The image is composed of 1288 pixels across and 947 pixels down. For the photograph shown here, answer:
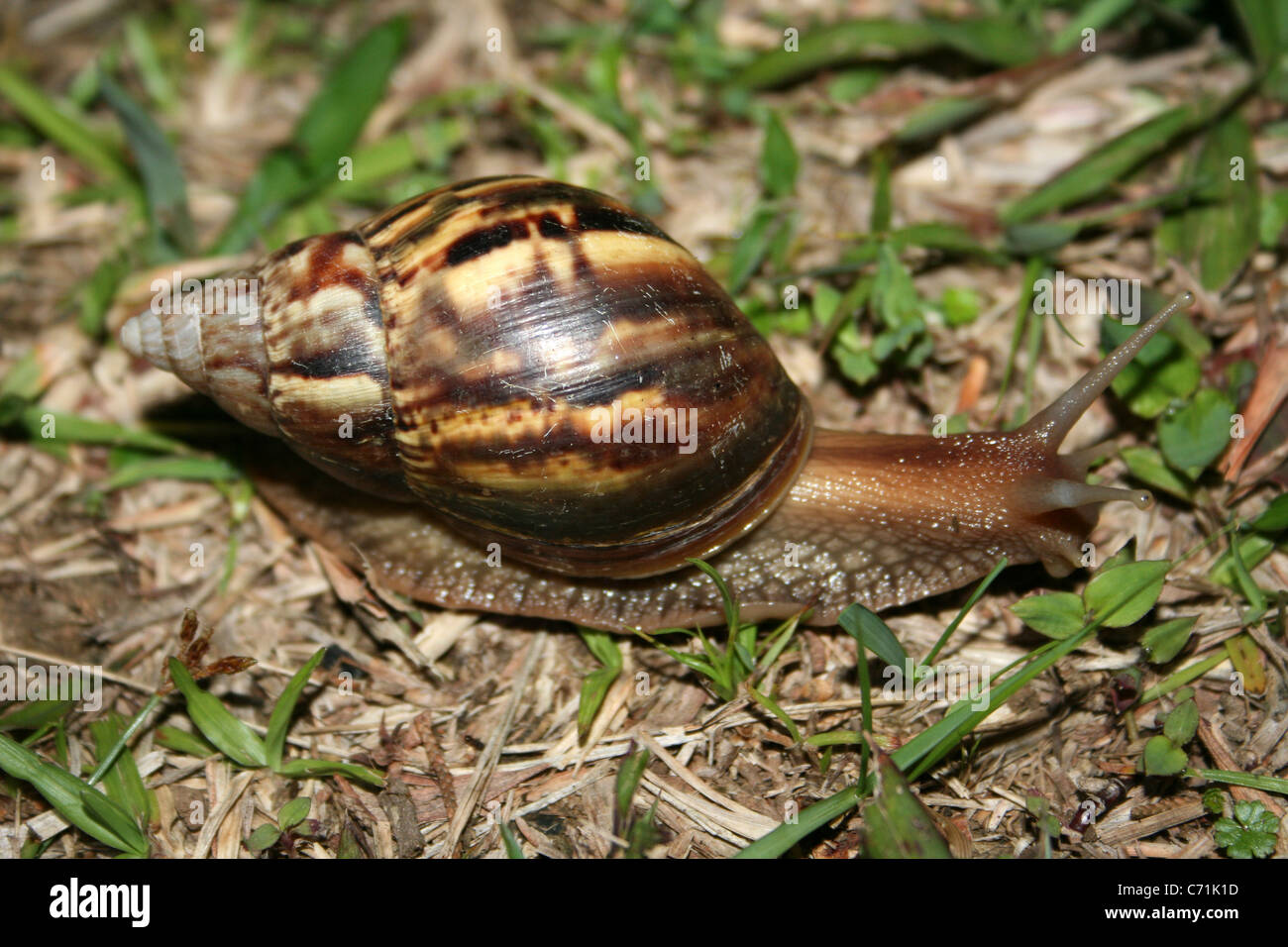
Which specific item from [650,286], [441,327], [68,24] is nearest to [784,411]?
[650,286]

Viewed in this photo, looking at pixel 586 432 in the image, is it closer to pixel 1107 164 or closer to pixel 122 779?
pixel 122 779

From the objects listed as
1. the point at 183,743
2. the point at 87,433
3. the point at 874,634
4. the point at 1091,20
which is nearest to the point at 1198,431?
the point at 874,634

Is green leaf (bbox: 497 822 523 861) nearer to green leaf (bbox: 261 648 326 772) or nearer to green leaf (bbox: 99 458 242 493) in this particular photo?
green leaf (bbox: 261 648 326 772)

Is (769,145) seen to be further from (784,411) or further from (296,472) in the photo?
(296,472)

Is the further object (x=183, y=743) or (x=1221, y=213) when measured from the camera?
(x=1221, y=213)

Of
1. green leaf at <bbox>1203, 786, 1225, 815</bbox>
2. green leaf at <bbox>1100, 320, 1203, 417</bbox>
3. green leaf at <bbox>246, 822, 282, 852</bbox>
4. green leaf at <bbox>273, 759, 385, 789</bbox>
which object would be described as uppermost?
green leaf at <bbox>1100, 320, 1203, 417</bbox>

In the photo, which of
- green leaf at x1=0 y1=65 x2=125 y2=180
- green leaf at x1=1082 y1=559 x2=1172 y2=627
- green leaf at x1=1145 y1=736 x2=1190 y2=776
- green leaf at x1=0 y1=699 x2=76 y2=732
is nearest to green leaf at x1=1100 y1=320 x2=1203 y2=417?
green leaf at x1=1082 y1=559 x2=1172 y2=627

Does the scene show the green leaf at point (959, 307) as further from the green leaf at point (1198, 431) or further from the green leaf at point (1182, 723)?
the green leaf at point (1182, 723)
